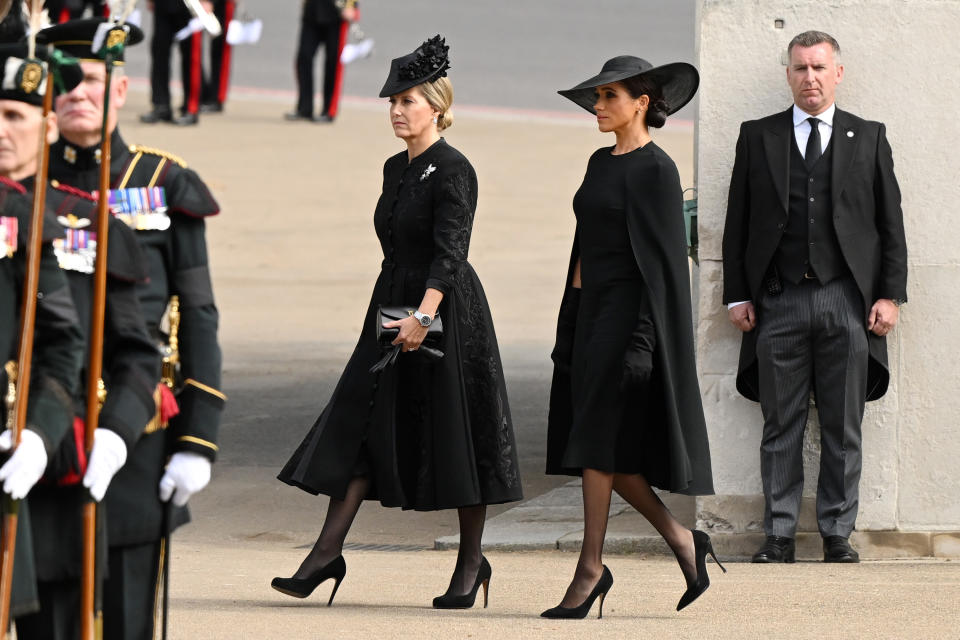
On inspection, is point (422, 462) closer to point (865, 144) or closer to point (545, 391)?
point (865, 144)

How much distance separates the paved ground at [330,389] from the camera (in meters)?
5.96

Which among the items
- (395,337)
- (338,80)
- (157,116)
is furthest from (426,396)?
(338,80)

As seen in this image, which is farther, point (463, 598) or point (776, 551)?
point (776, 551)

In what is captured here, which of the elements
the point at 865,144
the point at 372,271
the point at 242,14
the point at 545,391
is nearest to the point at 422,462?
the point at 865,144

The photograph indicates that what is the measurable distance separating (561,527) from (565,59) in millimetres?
15509

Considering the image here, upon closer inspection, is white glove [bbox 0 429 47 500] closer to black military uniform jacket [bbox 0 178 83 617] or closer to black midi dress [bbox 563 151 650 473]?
black military uniform jacket [bbox 0 178 83 617]

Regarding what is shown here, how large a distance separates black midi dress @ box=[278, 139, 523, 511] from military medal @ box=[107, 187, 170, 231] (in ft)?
6.32

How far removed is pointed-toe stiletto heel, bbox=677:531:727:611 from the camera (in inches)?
238

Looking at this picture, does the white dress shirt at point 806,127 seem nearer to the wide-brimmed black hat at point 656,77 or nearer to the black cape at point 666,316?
the wide-brimmed black hat at point 656,77

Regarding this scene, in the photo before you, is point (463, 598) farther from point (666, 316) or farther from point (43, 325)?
point (43, 325)

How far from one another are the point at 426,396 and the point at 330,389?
4.59m

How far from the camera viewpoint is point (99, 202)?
157 inches

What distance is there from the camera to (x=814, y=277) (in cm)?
707

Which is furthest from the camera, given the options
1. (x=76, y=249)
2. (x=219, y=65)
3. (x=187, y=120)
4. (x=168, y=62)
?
(x=219, y=65)
